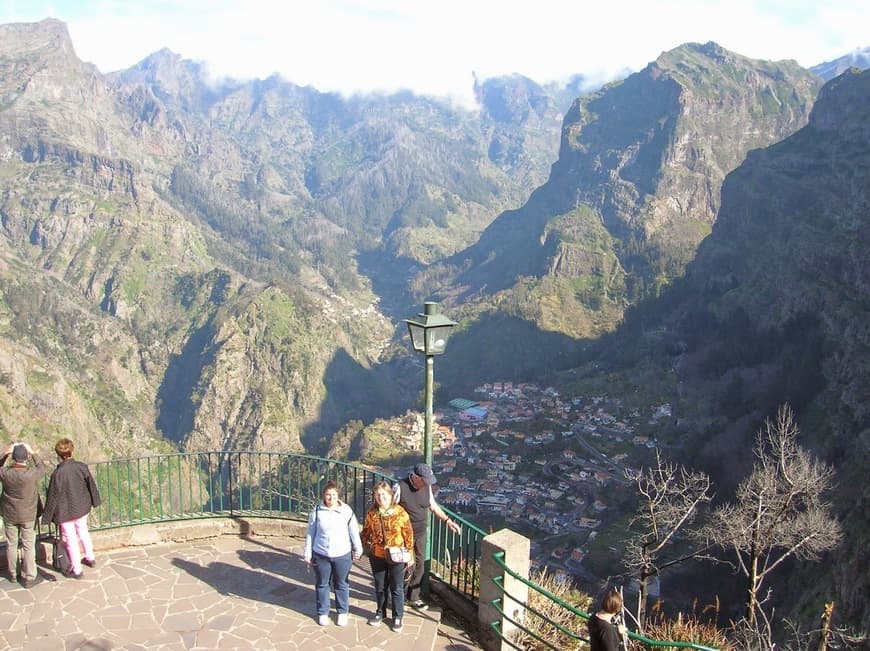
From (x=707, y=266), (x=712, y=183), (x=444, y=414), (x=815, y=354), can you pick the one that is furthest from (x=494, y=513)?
(x=712, y=183)

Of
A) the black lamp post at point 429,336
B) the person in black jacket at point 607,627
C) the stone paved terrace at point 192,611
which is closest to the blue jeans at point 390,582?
the stone paved terrace at point 192,611

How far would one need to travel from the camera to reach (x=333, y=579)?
9.96 meters

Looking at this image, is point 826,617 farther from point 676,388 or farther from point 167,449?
point 167,449

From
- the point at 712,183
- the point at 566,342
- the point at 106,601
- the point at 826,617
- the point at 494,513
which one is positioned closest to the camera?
the point at 106,601

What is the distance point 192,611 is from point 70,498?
2.60 m

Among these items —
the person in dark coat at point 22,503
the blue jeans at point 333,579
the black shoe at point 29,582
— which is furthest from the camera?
the black shoe at point 29,582

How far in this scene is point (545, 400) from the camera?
11850 cm

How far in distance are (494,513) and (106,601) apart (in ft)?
209

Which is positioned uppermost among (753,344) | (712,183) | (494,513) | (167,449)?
(712,183)

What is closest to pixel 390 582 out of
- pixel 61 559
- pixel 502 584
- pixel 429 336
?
pixel 502 584

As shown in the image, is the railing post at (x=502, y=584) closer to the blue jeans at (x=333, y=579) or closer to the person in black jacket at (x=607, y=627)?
the person in black jacket at (x=607, y=627)

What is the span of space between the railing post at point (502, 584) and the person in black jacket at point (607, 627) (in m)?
1.74

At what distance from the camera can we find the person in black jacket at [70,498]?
1048cm

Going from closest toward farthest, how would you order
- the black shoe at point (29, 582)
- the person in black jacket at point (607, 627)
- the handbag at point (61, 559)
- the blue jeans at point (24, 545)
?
1. the person in black jacket at point (607, 627)
2. the blue jeans at point (24, 545)
3. the black shoe at point (29, 582)
4. the handbag at point (61, 559)
